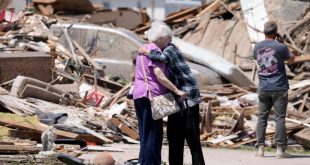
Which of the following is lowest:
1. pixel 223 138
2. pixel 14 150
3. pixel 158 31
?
pixel 223 138

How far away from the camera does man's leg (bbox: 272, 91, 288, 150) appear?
10.0 metres

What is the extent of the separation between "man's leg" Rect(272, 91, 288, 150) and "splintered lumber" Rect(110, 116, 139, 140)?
2.60 meters

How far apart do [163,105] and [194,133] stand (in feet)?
1.70

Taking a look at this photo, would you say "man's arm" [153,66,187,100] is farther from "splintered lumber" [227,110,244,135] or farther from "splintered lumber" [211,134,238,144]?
"splintered lumber" [227,110,244,135]

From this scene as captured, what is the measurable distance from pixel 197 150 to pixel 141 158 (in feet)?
2.11

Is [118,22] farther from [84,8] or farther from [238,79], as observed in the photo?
[238,79]

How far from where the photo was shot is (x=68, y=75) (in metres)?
15.6

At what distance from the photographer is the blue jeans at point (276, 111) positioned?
32.9 feet

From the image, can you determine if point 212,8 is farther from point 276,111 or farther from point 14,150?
point 14,150

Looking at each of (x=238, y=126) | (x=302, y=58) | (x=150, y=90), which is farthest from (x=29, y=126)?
(x=302, y=58)

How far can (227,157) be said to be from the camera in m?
10.4

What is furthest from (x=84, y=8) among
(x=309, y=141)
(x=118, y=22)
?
(x=309, y=141)

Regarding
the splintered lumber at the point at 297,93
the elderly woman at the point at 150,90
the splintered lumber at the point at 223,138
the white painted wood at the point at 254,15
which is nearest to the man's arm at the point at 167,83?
the elderly woman at the point at 150,90

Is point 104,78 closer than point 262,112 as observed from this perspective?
No
